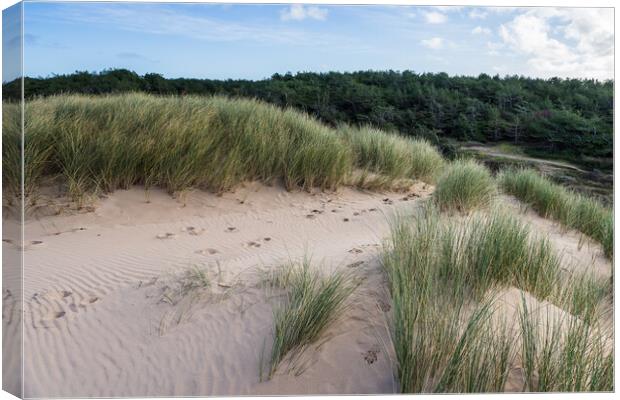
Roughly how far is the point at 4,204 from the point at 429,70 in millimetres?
2638

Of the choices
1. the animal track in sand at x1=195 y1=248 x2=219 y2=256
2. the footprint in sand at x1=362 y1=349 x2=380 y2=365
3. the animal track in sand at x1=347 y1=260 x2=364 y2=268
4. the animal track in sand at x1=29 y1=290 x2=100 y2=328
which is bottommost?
the animal track in sand at x1=29 y1=290 x2=100 y2=328

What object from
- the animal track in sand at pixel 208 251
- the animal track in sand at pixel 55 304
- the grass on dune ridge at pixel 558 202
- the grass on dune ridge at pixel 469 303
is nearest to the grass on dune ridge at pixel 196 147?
the grass on dune ridge at pixel 558 202

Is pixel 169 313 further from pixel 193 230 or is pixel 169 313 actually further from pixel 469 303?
pixel 469 303

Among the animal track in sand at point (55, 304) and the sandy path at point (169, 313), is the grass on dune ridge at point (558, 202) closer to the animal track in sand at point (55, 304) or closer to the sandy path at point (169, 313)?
the sandy path at point (169, 313)

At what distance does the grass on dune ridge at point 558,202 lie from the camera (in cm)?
328

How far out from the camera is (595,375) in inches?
81.0

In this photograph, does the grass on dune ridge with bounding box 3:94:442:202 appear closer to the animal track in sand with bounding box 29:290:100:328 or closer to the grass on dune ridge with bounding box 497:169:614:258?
the grass on dune ridge with bounding box 497:169:614:258

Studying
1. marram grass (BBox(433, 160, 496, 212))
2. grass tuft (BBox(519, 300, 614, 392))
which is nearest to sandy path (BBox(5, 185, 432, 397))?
grass tuft (BBox(519, 300, 614, 392))

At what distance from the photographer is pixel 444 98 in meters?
3.48

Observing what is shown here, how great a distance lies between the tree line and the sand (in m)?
0.80

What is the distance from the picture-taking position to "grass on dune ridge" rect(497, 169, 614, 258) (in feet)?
10.8

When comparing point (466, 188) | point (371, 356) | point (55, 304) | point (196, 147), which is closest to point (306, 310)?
point (371, 356)

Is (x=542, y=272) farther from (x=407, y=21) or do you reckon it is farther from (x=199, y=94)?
(x=199, y=94)

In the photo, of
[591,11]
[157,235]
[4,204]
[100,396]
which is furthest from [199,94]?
[591,11]
